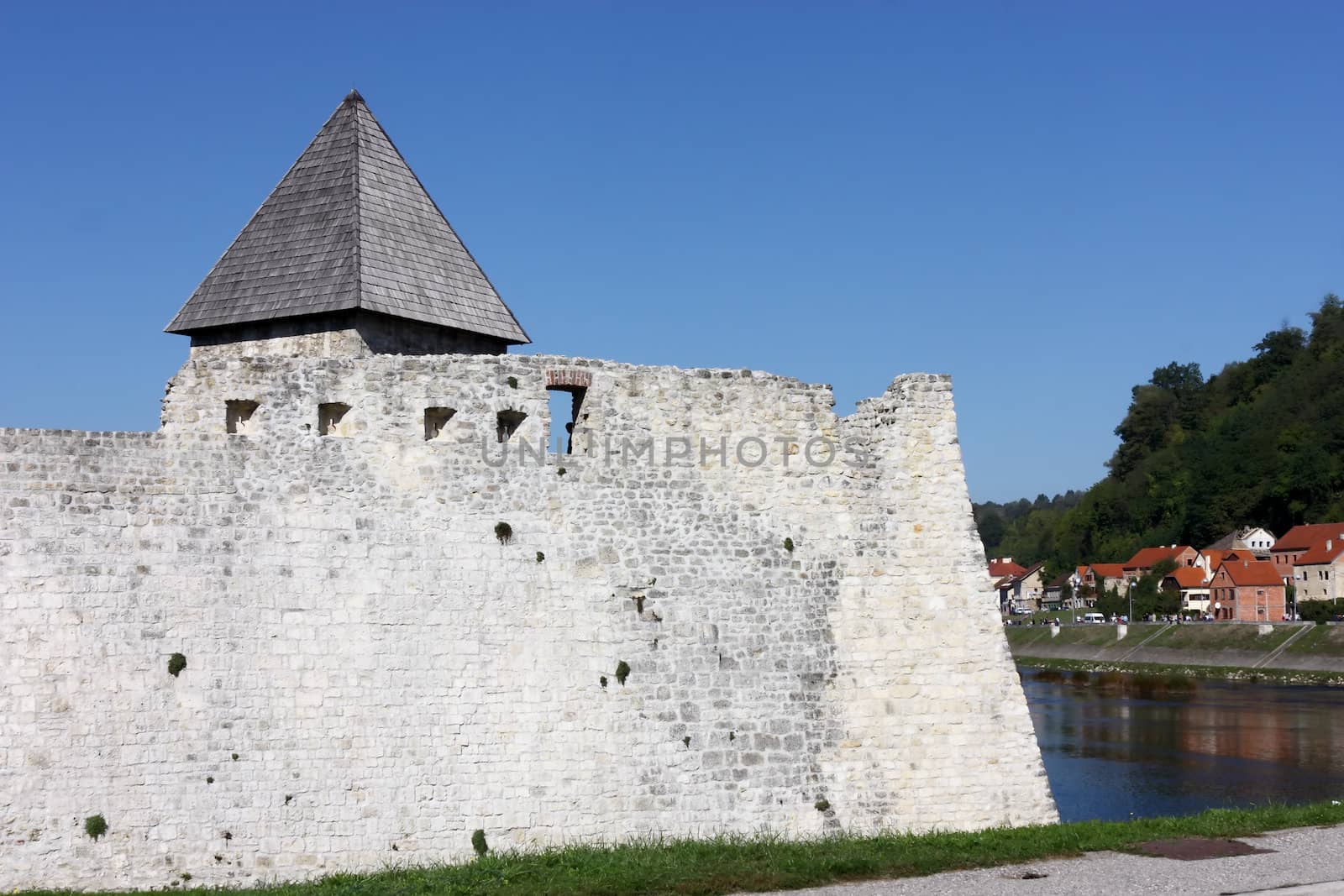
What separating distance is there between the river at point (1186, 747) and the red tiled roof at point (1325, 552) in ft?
106

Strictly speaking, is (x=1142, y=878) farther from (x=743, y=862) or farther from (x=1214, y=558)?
(x=1214, y=558)

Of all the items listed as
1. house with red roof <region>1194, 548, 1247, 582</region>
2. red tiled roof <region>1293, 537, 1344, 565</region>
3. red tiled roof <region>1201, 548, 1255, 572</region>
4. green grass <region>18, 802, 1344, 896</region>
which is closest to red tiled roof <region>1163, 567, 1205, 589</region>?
house with red roof <region>1194, 548, 1247, 582</region>

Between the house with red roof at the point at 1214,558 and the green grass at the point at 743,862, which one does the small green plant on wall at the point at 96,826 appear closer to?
the green grass at the point at 743,862

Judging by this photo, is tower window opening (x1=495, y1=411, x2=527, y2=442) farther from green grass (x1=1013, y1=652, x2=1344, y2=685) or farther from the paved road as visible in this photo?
green grass (x1=1013, y1=652, x2=1344, y2=685)

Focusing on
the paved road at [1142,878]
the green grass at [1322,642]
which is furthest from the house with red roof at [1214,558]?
the paved road at [1142,878]

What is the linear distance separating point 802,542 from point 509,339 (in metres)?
5.19

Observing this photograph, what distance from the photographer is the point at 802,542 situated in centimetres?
1359

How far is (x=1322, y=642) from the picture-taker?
195ft

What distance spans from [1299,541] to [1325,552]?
15.1ft

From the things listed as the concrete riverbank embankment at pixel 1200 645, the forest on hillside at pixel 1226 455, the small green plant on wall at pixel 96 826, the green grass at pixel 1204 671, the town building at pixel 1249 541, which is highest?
the forest on hillside at pixel 1226 455

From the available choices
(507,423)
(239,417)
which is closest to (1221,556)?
(507,423)

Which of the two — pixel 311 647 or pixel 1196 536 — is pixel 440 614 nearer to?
pixel 311 647

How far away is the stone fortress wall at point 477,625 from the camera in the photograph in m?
10.9

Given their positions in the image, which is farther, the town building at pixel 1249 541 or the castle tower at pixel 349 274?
the town building at pixel 1249 541
